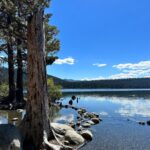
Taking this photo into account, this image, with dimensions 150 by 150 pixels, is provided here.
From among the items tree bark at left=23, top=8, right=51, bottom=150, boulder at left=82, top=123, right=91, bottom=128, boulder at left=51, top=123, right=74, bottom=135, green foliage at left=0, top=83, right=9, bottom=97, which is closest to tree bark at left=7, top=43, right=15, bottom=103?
green foliage at left=0, top=83, right=9, bottom=97

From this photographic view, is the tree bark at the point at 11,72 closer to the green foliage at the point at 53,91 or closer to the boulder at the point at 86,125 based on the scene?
the green foliage at the point at 53,91

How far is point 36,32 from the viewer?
773 inches

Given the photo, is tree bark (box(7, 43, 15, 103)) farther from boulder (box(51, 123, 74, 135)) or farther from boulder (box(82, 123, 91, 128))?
boulder (box(51, 123, 74, 135))

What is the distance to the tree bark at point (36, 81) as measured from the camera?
1938 cm

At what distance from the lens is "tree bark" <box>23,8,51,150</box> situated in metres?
19.4

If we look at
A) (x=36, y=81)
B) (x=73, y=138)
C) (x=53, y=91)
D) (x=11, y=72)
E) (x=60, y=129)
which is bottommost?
(x=73, y=138)

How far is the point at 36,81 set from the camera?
64.3 feet

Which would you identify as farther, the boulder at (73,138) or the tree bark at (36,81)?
the boulder at (73,138)

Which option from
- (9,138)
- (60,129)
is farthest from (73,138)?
(9,138)

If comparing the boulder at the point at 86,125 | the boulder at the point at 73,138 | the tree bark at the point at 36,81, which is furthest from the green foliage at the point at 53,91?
the tree bark at the point at 36,81

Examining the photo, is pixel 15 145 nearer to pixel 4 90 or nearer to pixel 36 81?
pixel 36 81

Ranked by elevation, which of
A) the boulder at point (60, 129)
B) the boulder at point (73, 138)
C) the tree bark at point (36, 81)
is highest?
the tree bark at point (36, 81)

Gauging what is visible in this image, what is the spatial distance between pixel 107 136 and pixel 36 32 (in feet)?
28.3

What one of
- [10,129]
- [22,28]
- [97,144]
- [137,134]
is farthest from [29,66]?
[22,28]
